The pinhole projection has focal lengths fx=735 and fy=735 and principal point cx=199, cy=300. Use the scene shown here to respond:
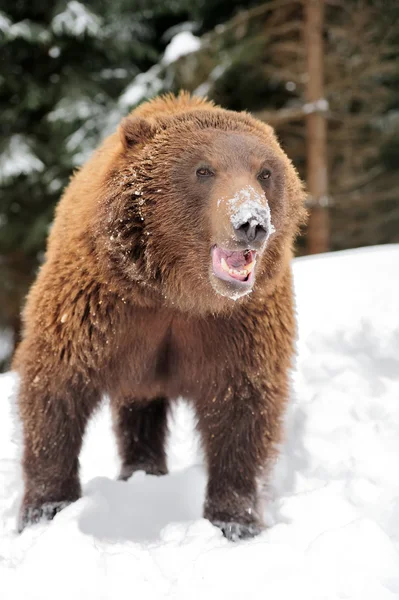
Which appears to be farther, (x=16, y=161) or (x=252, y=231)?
(x=16, y=161)

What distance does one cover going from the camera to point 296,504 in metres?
3.67

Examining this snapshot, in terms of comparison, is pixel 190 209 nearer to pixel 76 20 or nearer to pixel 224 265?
pixel 224 265

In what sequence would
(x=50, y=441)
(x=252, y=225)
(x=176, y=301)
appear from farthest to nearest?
(x=50, y=441) → (x=176, y=301) → (x=252, y=225)

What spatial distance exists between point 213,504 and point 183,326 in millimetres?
1017

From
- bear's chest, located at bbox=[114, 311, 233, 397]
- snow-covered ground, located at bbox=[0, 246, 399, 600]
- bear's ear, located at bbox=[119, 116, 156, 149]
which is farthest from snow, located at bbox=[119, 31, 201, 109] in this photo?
bear's chest, located at bbox=[114, 311, 233, 397]

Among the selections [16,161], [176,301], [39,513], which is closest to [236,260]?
[176,301]

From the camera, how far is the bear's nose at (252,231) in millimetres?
2969

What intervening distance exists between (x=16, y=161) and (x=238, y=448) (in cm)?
1007

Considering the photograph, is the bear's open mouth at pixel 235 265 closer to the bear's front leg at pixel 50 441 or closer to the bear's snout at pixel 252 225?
the bear's snout at pixel 252 225

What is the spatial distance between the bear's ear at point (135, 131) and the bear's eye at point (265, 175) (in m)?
0.57

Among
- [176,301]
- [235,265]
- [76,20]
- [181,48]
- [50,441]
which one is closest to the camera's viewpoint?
[235,265]

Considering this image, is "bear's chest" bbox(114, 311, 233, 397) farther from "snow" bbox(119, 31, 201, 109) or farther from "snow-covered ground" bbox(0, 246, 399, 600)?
"snow" bbox(119, 31, 201, 109)

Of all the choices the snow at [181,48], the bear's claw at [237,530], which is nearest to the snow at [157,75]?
the snow at [181,48]

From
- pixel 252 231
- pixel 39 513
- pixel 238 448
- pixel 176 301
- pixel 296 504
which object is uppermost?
pixel 252 231
